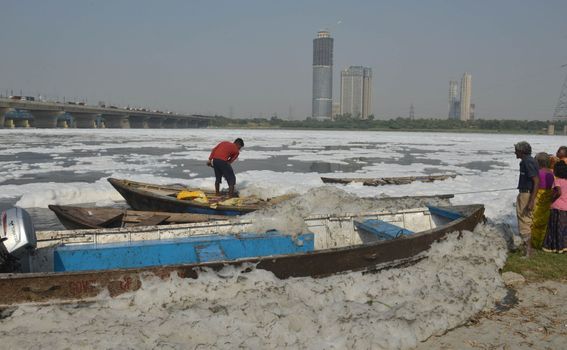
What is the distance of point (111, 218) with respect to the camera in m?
8.20

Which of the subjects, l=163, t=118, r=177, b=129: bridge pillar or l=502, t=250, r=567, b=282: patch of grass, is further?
l=163, t=118, r=177, b=129: bridge pillar

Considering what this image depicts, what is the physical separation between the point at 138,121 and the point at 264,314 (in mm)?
100910

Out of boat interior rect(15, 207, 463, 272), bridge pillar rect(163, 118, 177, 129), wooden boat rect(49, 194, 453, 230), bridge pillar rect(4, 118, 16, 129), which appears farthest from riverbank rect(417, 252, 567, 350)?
bridge pillar rect(163, 118, 177, 129)

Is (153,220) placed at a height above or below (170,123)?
below

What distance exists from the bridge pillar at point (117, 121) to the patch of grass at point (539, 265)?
88.6 metres

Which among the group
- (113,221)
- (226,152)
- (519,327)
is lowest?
(519,327)

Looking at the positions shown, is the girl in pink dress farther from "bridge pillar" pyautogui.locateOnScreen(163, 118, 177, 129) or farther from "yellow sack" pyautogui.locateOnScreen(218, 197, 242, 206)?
"bridge pillar" pyautogui.locateOnScreen(163, 118, 177, 129)

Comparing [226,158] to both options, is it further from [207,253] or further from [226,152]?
[207,253]

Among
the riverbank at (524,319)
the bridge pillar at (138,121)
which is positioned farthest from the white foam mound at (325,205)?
the bridge pillar at (138,121)

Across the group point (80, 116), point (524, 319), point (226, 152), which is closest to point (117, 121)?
point (80, 116)

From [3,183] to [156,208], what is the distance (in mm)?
8491

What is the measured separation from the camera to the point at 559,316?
5324 mm

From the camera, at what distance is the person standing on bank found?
22.1ft

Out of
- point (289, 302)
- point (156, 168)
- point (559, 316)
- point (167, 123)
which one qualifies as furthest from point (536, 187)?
point (167, 123)
